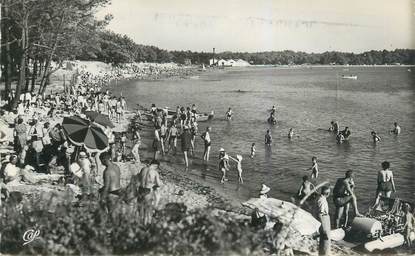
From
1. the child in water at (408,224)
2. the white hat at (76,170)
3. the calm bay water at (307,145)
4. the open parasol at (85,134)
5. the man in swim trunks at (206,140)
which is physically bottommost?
the calm bay water at (307,145)

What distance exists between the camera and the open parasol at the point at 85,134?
47.5 feet

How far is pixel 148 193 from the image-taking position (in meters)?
11.0

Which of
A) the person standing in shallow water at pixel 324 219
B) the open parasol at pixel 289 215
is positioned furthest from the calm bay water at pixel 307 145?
the open parasol at pixel 289 215

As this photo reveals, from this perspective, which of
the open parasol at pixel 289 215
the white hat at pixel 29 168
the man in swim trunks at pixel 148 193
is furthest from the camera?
the white hat at pixel 29 168

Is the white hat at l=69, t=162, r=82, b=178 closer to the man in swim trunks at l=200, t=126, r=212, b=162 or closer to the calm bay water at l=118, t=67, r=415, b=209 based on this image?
the calm bay water at l=118, t=67, r=415, b=209

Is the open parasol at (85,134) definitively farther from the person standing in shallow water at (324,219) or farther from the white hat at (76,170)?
the person standing in shallow water at (324,219)

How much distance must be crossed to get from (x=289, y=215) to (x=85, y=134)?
6.73 meters

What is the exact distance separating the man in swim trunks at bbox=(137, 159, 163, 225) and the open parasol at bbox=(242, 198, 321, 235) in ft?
7.42

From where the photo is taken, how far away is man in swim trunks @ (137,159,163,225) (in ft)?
31.1

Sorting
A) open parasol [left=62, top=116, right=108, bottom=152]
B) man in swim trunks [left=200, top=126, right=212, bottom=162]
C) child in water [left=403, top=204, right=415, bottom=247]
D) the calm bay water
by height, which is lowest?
the calm bay water

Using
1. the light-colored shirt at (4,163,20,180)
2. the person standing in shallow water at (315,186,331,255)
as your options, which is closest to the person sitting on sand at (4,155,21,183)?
the light-colored shirt at (4,163,20,180)

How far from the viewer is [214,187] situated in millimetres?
20562

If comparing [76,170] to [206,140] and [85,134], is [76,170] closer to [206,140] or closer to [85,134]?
[85,134]

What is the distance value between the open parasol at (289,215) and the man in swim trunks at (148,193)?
2.26m
